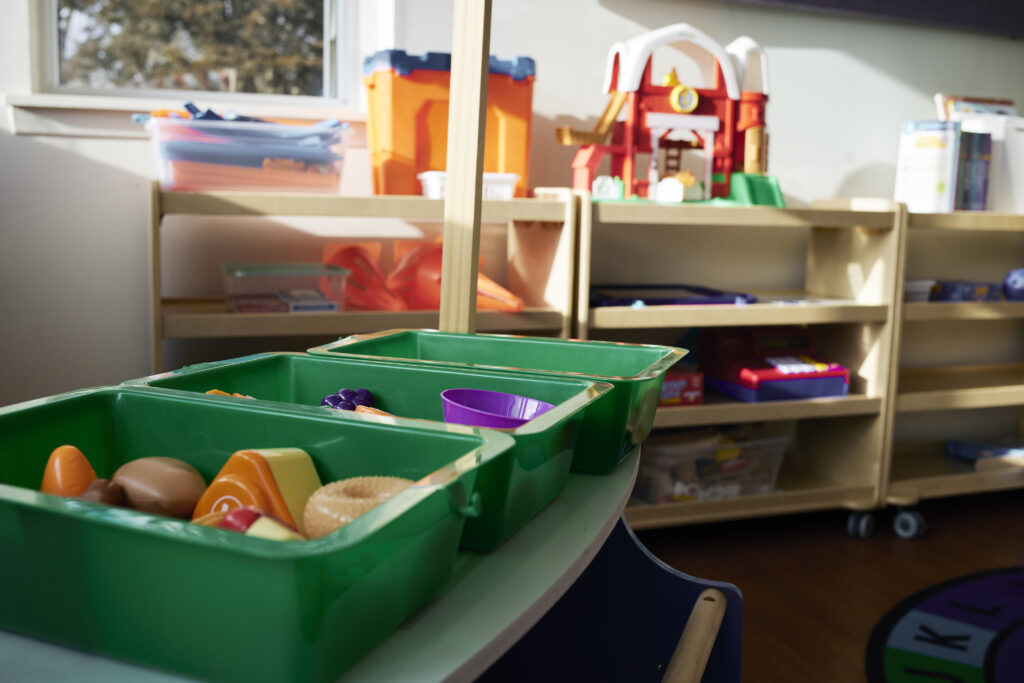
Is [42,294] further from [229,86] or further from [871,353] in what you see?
[871,353]

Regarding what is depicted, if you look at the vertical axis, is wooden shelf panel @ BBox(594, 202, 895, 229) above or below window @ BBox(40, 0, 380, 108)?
below

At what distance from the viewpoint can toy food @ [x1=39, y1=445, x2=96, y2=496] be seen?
1.76 ft

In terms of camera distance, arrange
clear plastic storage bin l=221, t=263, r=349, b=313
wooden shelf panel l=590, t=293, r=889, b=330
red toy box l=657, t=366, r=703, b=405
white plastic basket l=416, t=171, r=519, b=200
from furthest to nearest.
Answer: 1. red toy box l=657, t=366, r=703, b=405
2. wooden shelf panel l=590, t=293, r=889, b=330
3. white plastic basket l=416, t=171, r=519, b=200
4. clear plastic storage bin l=221, t=263, r=349, b=313

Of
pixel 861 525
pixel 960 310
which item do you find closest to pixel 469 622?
pixel 861 525

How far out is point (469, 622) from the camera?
0.46 m

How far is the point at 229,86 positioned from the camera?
6.95ft

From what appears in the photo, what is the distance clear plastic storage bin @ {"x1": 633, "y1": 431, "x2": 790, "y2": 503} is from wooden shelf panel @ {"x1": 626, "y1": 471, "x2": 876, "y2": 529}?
0.04 m

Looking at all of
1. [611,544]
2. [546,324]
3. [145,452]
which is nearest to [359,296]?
[546,324]

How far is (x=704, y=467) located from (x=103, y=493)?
183 centimetres

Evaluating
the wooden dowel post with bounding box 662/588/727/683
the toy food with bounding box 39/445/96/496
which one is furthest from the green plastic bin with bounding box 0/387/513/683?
the wooden dowel post with bounding box 662/588/727/683

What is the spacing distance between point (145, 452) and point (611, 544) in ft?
1.57

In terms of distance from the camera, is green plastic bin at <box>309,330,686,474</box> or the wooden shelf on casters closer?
green plastic bin at <box>309,330,686,474</box>

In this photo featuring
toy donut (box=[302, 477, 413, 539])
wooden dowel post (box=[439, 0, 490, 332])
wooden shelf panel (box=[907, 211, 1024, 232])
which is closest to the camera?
toy donut (box=[302, 477, 413, 539])

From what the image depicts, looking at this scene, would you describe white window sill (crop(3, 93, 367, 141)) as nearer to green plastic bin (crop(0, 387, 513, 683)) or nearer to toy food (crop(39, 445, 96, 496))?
toy food (crop(39, 445, 96, 496))
